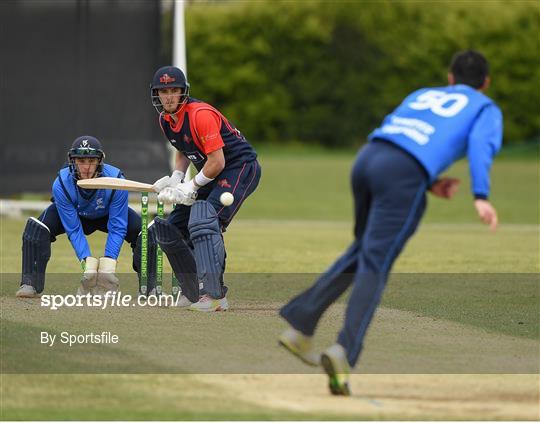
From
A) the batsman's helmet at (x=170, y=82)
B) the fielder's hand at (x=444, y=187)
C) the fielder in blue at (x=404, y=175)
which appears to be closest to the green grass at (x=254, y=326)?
the fielder in blue at (x=404, y=175)

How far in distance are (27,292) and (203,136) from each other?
2.10m

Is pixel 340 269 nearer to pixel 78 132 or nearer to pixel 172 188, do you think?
pixel 172 188

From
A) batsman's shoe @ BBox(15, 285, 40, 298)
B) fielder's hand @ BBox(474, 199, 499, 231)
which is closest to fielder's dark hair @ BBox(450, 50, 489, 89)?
fielder's hand @ BBox(474, 199, 499, 231)

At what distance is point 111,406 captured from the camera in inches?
243

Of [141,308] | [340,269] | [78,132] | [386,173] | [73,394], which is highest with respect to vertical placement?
[386,173]

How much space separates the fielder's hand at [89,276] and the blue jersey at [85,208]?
8 cm

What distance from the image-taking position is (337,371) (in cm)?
652

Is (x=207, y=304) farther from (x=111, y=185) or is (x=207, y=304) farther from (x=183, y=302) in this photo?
(x=111, y=185)

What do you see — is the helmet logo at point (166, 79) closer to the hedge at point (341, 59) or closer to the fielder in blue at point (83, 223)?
the fielder in blue at point (83, 223)

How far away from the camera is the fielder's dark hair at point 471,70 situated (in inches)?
278

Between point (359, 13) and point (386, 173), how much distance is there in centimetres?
4857

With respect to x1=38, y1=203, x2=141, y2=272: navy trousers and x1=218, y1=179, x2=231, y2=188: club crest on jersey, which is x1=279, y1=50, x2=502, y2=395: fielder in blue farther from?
x1=38, y1=203, x2=141, y2=272: navy trousers

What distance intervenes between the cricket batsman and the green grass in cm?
40

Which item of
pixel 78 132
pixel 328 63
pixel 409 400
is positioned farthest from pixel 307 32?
pixel 409 400
